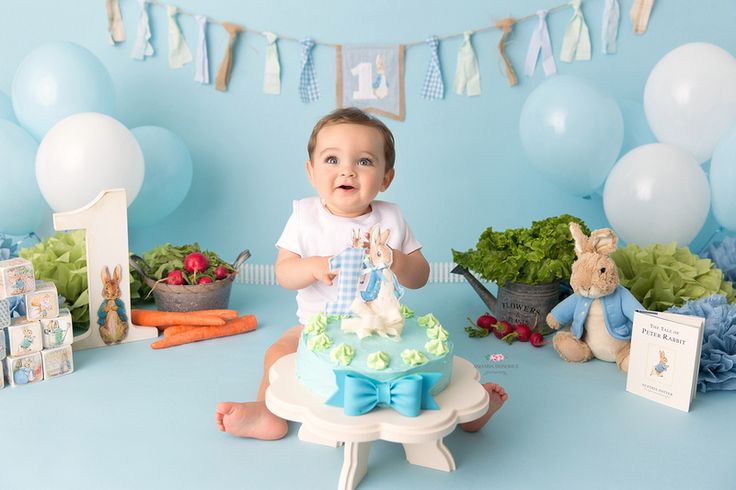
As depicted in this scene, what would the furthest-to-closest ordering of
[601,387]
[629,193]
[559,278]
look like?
[629,193] < [559,278] < [601,387]

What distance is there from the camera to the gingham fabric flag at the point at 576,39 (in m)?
3.72

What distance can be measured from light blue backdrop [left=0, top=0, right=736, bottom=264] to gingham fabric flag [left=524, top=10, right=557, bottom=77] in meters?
0.05

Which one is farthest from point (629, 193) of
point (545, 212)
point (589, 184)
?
point (545, 212)

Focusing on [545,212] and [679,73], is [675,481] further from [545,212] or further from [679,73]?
[545,212]

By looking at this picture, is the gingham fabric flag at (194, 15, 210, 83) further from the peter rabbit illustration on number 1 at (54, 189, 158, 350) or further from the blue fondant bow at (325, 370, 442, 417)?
the blue fondant bow at (325, 370, 442, 417)

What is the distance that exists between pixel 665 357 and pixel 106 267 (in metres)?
2.02

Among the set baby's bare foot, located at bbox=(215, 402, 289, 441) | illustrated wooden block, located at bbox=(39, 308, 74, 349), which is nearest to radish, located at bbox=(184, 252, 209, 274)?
illustrated wooden block, located at bbox=(39, 308, 74, 349)

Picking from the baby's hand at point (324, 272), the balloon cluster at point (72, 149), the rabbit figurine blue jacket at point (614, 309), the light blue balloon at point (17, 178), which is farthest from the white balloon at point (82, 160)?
the rabbit figurine blue jacket at point (614, 309)

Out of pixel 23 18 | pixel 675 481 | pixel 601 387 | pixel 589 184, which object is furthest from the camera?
pixel 23 18

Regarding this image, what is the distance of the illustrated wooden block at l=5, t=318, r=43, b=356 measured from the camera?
235 cm

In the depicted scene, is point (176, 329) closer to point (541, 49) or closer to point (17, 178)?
point (17, 178)

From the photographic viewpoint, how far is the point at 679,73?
3.12 metres

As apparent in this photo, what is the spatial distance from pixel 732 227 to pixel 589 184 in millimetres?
647

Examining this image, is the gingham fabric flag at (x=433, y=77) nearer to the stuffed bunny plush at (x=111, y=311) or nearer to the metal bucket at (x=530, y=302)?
the metal bucket at (x=530, y=302)
